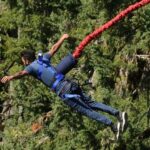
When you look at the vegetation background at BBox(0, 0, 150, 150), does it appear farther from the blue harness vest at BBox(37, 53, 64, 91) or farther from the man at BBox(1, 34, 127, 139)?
the blue harness vest at BBox(37, 53, 64, 91)

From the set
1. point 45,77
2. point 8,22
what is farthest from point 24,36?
point 45,77

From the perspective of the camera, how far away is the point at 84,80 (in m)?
15.8

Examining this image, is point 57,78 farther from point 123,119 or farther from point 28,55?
point 123,119

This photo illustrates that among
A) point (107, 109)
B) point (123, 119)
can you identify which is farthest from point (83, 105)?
point (123, 119)

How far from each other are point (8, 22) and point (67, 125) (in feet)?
12.1

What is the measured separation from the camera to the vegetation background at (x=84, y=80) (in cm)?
1551

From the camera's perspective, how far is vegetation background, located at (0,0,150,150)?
50.9 ft

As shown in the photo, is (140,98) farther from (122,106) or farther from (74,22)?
(74,22)

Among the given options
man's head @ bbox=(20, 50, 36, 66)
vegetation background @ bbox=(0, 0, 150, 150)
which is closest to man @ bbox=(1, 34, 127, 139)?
man's head @ bbox=(20, 50, 36, 66)

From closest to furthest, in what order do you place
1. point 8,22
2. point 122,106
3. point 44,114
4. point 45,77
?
point 45,77, point 122,106, point 44,114, point 8,22

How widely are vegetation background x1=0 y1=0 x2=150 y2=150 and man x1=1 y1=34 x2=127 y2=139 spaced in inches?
216

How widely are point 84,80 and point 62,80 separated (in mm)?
6569

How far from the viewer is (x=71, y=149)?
15453mm

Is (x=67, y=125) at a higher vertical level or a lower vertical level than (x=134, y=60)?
lower
